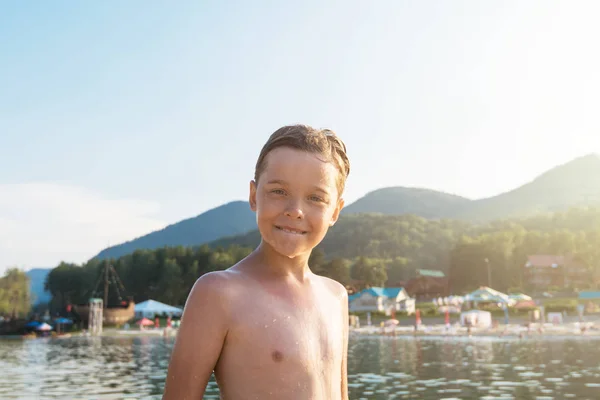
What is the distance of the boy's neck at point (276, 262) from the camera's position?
207 centimetres

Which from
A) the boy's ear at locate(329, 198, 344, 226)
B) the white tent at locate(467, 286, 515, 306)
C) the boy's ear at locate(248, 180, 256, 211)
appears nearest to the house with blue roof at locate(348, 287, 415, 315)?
the white tent at locate(467, 286, 515, 306)

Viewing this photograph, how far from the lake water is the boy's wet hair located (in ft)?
47.8

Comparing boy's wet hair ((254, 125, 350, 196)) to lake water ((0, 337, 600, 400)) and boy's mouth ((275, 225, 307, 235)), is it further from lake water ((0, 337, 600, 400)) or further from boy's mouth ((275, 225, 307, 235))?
lake water ((0, 337, 600, 400))

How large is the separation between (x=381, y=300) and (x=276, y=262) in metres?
81.5

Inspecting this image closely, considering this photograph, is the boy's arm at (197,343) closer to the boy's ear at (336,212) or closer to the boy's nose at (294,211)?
the boy's nose at (294,211)

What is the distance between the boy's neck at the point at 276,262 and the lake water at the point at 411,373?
1442cm

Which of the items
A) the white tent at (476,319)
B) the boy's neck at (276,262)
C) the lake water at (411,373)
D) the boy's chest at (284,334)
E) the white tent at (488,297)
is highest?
the white tent at (488,297)

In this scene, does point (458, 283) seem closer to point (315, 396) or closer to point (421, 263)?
point (421, 263)

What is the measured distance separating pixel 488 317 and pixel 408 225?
12731 centimetres

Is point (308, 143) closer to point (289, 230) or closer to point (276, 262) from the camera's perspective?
point (289, 230)

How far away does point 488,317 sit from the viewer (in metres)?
49.2

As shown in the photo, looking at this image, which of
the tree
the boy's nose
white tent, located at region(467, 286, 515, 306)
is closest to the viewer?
the boy's nose

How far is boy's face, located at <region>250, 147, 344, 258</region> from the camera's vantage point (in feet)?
6.42

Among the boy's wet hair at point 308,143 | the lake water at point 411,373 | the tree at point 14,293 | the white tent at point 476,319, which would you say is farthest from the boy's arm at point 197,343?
the tree at point 14,293
